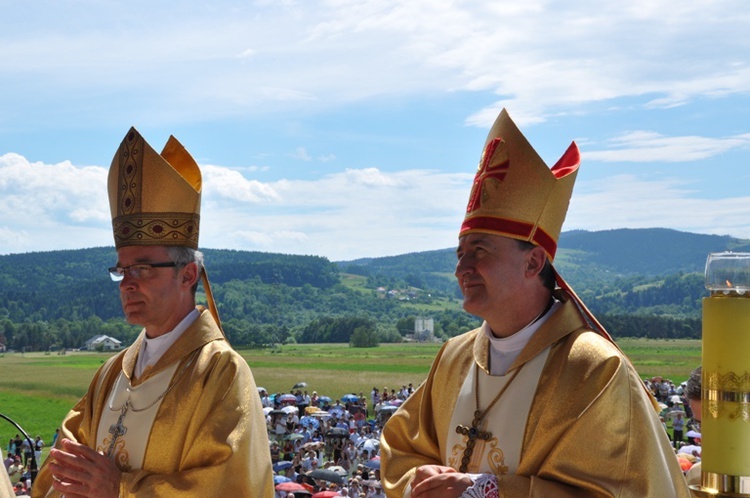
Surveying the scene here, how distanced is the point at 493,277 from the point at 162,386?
5.69ft

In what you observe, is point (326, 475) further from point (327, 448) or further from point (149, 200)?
point (149, 200)

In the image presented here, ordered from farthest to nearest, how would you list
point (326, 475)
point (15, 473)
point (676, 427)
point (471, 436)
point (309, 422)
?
point (309, 422), point (676, 427), point (326, 475), point (15, 473), point (471, 436)

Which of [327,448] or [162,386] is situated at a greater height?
[162,386]

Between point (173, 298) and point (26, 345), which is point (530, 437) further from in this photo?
point (26, 345)

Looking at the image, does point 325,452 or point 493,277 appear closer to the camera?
point 493,277

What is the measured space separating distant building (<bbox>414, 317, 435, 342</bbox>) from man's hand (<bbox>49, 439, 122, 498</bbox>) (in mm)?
105546

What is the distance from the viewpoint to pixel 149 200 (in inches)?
180

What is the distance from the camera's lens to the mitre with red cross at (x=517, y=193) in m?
3.70

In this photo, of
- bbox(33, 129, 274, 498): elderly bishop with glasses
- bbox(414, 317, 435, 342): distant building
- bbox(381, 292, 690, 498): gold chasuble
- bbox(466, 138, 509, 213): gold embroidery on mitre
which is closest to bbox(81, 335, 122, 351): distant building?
bbox(414, 317, 435, 342): distant building

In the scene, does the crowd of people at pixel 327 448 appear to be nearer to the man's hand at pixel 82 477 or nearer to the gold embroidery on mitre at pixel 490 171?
the man's hand at pixel 82 477

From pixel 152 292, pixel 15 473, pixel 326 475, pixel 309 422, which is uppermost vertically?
pixel 152 292

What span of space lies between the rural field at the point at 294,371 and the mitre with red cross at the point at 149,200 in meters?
39.5

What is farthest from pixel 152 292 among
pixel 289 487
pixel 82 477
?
pixel 289 487

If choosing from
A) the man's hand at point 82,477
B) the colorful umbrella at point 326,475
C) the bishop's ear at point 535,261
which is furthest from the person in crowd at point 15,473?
the bishop's ear at point 535,261
